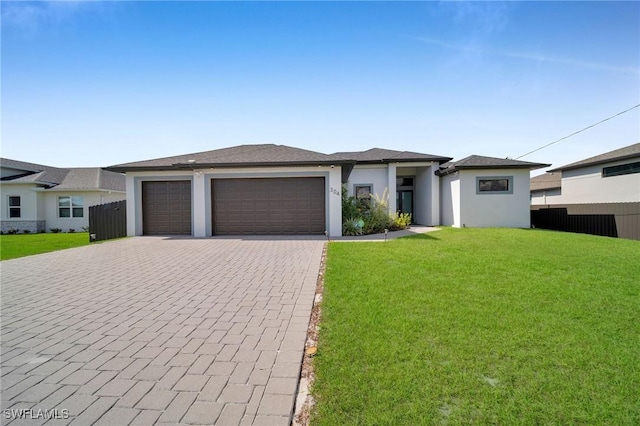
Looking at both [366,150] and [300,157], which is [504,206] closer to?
[366,150]

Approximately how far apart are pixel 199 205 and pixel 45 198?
15.5 meters

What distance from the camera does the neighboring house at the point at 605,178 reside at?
1538cm

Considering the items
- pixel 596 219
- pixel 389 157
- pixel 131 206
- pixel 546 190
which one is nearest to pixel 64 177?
pixel 131 206

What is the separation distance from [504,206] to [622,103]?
25.0ft

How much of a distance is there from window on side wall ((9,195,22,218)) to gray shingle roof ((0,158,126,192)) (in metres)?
1.19

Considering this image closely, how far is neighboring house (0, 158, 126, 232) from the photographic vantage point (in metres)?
18.5

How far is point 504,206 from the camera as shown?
48.8 ft

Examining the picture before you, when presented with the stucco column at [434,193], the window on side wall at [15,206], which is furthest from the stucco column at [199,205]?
Answer: the window on side wall at [15,206]

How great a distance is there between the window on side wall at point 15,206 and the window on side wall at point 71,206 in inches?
91.1

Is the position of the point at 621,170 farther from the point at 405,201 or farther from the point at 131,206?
the point at 131,206

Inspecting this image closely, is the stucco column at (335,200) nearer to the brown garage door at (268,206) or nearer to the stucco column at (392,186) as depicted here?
the brown garage door at (268,206)

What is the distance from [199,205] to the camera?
12266mm

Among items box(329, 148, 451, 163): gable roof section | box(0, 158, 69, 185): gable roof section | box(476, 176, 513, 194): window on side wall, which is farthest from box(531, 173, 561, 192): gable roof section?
box(0, 158, 69, 185): gable roof section

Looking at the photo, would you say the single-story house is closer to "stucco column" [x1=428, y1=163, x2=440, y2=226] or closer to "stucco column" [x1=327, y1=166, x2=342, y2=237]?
"stucco column" [x1=327, y1=166, x2=342, y2=237]
